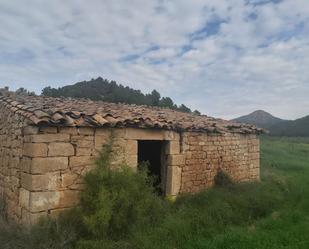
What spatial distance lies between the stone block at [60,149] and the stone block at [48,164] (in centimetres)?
9

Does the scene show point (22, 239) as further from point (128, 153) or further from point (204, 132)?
point (204, 132)

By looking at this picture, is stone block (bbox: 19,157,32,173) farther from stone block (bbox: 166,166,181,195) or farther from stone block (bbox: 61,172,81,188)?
stone block (bbox: 166,166,181,195)

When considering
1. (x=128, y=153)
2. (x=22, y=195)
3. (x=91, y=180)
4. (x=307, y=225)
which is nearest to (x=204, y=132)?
(x=128, y=153)

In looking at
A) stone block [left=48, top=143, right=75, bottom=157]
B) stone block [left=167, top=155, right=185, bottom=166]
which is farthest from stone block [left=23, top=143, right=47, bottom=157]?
stone block [left=167, top=155, right=185, bottom=166]

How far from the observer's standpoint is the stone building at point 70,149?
5.90m

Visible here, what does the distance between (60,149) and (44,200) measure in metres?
0.95

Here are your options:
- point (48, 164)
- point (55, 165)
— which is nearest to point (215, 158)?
point (55, 165)

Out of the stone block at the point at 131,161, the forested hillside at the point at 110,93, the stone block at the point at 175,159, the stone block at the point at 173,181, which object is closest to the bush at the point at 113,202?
the stone block at the point at 131,161

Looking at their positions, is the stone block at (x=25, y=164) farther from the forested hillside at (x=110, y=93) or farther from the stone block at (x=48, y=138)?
the forested hillside at (x=110, y=93)

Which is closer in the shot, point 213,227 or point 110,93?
point 213,227

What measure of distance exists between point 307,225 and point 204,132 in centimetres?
367

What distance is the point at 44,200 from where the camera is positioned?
589 cm

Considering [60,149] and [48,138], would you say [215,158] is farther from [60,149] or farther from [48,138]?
[48,138]

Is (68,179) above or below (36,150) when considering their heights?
below
